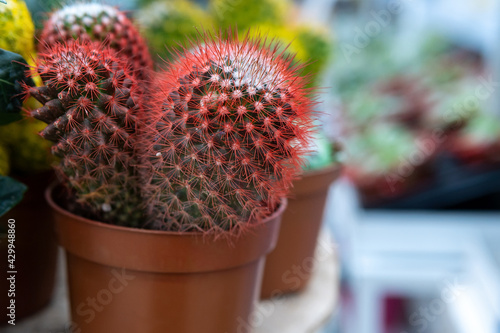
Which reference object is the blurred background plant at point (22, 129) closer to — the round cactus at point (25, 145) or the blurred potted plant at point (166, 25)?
the round cactus at point (25, 145)

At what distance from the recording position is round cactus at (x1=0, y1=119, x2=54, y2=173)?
0.60 meters

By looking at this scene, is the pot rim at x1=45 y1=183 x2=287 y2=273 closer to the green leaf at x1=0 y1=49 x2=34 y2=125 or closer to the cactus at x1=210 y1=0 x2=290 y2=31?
the green leaf at x1=0 y1=49 x2=34 y2=125

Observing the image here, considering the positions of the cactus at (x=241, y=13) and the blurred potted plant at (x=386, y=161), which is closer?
the cactus at (x=241, y=13)

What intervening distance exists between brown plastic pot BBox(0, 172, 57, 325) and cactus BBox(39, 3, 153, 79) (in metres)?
0.17

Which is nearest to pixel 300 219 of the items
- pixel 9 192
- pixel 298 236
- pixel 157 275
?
pixel 298 236

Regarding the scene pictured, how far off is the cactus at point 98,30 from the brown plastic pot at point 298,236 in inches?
11.0

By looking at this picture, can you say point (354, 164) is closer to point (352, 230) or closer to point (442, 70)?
point (352, 230)

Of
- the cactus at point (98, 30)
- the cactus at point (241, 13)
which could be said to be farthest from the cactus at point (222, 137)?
the cactus at point (241, 13)

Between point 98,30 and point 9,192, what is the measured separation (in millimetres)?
205

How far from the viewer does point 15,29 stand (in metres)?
0.53

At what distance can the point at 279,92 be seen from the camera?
1.47 ft

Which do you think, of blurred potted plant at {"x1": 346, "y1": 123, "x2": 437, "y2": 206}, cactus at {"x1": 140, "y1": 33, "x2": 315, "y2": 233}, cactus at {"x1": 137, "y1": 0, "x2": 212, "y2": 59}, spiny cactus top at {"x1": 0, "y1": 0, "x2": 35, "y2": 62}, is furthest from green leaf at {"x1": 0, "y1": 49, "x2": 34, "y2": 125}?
blurred potted plant at {"x1": 346, "y1": 123, "x2": 437, "y2": 206}

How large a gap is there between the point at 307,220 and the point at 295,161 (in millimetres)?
271

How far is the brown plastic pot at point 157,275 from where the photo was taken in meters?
0.49
